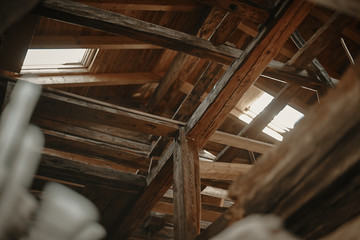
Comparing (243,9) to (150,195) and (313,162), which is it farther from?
(150,195)

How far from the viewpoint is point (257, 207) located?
1094 mm

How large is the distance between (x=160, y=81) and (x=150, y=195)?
10.4 ft

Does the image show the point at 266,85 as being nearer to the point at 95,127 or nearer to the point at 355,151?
the point at 95,127

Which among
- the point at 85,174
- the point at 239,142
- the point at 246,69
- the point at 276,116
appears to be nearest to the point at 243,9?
the point at 246,69

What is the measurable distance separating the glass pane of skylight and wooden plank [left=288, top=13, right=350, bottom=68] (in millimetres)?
3657

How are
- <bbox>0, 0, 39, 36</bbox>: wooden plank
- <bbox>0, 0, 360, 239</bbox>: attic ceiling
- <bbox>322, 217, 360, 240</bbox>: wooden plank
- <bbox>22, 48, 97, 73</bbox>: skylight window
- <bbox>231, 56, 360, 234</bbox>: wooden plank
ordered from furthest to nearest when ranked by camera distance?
<bbox>22, 48, 97, 73</bbox>: skylight window → <bbox>0, 0, 360, 239</bbox>: attic ceiling → <bbox>322, 217, 360, 240</bbox>: wooden plank → <bbox>0, 0, 39, 36</bbox>: wooden plank → <bbox>231, 56, 360, 234</bbox>: wooden plank

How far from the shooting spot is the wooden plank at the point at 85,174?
10.0 ft

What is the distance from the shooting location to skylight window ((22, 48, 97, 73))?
514cm

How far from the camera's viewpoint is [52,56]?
5262mm

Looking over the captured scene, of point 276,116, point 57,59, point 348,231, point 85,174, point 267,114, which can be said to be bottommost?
point 348,231

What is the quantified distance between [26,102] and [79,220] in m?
1.16

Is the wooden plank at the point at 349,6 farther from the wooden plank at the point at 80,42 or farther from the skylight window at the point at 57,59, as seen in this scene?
the skylight window at the point at 57,59

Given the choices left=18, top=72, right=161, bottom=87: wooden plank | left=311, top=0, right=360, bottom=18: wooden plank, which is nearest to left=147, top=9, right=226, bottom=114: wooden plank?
left=18, top=72, right=161, bottom=87: wooden plank

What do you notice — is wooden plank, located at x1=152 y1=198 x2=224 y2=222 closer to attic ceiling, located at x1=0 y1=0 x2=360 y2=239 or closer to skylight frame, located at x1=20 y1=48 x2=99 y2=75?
attic ceiling, located at x1=0 y1=0 x2=360 y2=239
